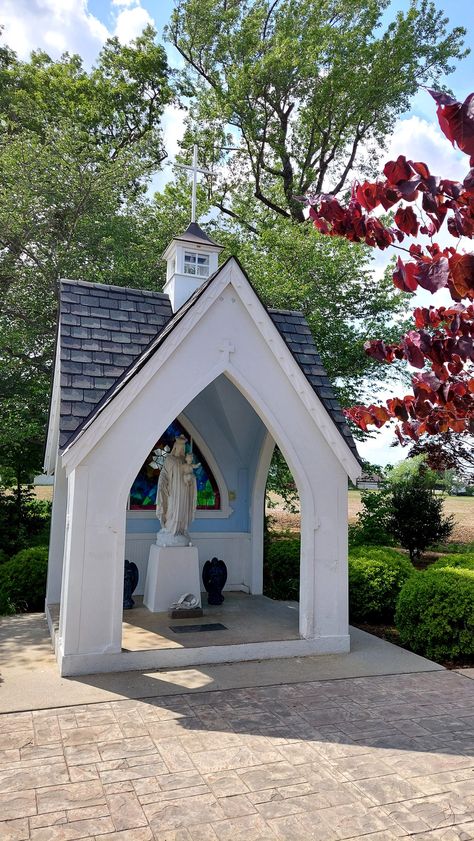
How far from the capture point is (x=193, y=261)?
9.04 metres

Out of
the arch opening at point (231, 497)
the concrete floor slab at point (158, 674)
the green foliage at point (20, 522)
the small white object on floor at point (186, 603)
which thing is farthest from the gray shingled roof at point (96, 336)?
the green foliage at point (20, 522)

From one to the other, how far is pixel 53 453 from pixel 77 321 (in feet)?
8.29

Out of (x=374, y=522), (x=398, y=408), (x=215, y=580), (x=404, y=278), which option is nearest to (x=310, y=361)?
(x=215, y=580)

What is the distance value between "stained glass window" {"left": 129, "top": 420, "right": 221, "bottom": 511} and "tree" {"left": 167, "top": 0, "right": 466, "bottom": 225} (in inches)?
470

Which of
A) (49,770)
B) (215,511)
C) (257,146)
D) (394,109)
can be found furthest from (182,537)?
(394,109)

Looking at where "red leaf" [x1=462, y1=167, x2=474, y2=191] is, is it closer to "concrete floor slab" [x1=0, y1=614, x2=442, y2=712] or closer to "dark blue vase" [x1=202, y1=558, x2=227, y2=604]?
"concrete floor slab" [x1=0, y1=614, x2=442, y2=712]

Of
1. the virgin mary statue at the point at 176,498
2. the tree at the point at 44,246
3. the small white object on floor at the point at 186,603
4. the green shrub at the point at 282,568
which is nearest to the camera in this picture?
the small white object on floor at the point at 186,603

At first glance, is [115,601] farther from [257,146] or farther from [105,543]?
[257,146]

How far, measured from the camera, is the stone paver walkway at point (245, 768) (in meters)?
3.41

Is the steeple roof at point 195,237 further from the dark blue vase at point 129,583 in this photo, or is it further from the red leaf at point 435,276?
the red leaf at point 435,276

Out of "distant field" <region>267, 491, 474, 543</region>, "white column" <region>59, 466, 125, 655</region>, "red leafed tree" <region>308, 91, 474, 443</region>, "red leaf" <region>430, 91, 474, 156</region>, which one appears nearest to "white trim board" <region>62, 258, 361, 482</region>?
"white column" <region>59, 466, 125, 655</region>

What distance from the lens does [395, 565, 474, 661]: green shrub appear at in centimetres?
696

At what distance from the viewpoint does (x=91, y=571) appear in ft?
19.9

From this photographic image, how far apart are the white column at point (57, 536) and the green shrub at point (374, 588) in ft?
14.6
